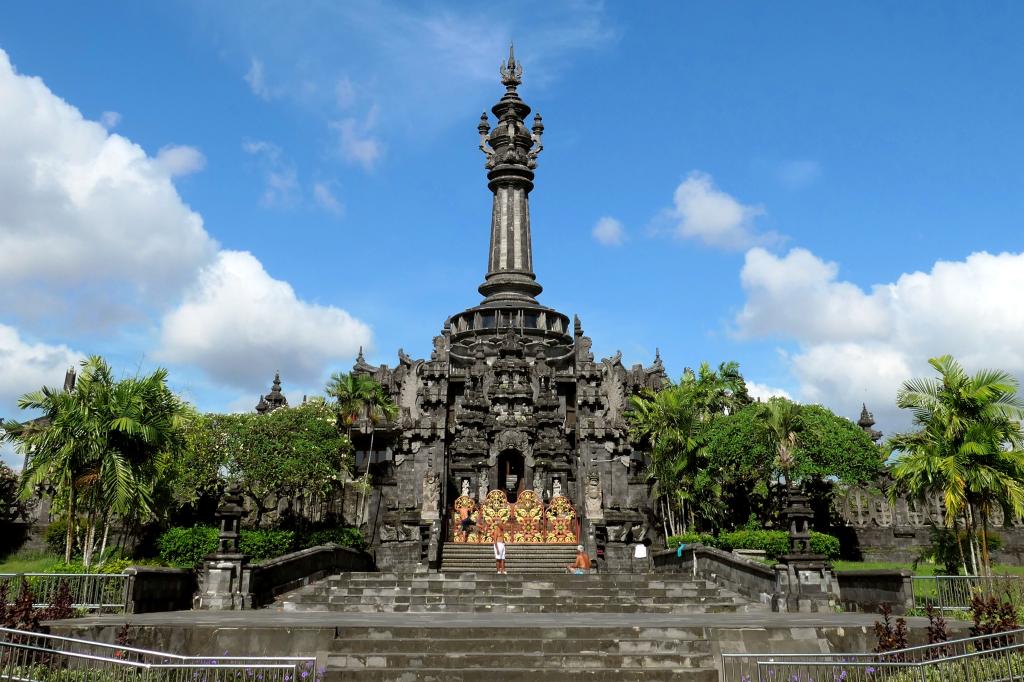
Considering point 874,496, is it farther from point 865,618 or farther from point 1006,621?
point 1006,621

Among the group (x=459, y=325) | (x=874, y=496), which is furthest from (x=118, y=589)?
(x=459, y=325)

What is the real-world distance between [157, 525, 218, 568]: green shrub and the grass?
13.7 ft

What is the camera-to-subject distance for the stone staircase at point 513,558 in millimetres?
31047

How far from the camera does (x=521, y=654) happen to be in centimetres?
1377

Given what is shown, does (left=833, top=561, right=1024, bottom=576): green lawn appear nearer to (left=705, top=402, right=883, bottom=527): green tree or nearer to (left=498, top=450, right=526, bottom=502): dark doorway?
(left=705, top=402, right=883, bottom=527): green tree

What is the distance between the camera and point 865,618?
57.2ft

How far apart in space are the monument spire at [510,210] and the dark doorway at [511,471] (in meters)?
14.4

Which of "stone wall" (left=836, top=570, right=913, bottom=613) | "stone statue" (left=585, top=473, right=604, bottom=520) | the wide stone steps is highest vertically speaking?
"stone statue" (left=585, top=473, right=604, bottom=520)

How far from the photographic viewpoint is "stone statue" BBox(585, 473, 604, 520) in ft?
121

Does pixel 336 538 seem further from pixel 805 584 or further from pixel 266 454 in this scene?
pixel 805 584

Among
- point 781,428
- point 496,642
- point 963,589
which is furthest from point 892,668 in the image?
point 781,428

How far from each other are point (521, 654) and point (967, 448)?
13.6 meters

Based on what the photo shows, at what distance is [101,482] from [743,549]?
71.5 ft

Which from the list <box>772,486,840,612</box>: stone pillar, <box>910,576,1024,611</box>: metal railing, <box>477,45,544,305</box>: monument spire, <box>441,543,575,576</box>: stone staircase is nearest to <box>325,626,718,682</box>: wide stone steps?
<box>910,576,1024,611</box>: metal railing
